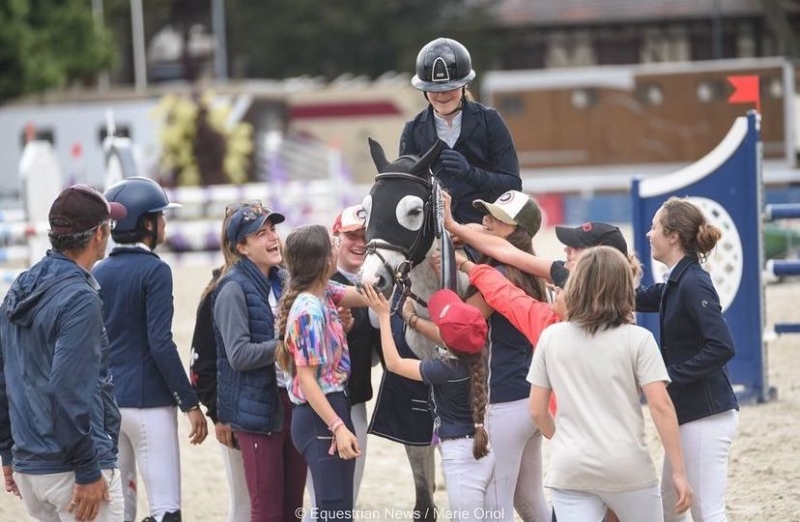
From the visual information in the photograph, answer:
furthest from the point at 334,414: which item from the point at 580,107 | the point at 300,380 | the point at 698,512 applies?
the point at 580,107

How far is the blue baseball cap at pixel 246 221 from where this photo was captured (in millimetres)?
5039

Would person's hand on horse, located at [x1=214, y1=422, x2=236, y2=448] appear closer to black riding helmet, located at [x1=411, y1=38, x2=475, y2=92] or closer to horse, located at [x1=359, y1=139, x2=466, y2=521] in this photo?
horse, located at [x1=359, y1=139, x2=466, y2=521]

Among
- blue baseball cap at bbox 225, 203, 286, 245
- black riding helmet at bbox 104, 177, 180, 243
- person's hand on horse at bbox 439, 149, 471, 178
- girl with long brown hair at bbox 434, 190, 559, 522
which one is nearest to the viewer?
girl with long brown hair at bbox 434, 190, 559, 522

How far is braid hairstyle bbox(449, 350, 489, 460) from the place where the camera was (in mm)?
4531

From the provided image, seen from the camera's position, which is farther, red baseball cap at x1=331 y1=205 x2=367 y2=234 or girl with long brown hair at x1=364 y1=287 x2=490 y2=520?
red baseball cap at x1=331 y1=205 x2=367 y2=234

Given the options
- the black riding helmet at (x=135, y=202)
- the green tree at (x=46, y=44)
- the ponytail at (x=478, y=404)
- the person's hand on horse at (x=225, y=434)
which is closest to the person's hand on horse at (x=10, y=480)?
the person's hand on horse at (x=225, y=434)

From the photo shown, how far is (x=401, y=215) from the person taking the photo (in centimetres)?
457

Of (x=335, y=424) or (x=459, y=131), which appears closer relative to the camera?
(x=335, y=424)

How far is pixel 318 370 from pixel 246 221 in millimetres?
785

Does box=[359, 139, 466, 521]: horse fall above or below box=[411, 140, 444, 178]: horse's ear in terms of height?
below

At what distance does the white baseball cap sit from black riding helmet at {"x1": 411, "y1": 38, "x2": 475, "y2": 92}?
550 millimetres

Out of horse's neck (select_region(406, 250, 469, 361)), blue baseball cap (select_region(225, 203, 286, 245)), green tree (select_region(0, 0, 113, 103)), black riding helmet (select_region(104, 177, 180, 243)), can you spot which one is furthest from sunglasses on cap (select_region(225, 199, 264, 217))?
green tree (select_region(0, 0, 113, 103))

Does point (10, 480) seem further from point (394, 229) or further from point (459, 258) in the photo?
point (459, 258)

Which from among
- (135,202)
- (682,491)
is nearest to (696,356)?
(682,491)
